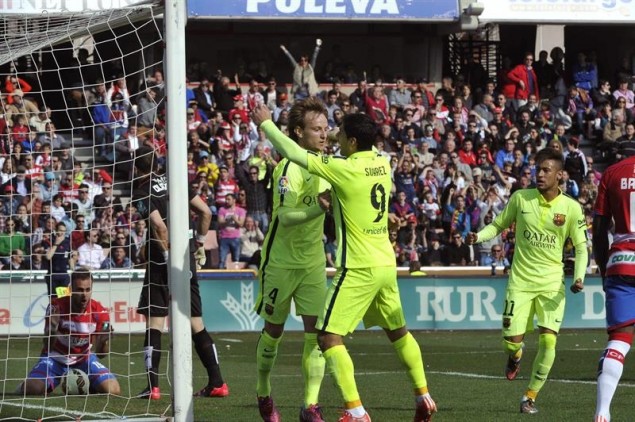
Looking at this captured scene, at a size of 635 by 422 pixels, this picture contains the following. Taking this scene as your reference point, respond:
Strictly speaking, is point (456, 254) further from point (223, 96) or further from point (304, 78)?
point (223, 96)

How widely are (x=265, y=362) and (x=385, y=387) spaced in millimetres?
3244

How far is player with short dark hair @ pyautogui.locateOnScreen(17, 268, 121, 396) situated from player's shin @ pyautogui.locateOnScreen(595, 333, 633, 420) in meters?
5.22

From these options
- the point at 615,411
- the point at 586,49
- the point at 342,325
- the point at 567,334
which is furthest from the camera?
the point at 586,49

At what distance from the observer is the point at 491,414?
10828 mm

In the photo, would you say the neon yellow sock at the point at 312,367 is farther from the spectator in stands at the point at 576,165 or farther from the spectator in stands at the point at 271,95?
the spectator in stands at the point at 576,165

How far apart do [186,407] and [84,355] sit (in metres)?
3.64

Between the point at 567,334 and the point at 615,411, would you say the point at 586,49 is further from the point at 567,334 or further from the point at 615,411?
the point at 615,411

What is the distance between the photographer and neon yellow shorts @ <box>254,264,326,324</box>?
10188 millimetres

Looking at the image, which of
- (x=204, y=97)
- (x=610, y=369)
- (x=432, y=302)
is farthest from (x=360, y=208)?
(x=204, y=97)

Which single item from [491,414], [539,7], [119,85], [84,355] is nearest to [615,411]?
[491,414]

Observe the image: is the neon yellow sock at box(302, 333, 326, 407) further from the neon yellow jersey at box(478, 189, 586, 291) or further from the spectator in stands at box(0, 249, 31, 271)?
the spectator in stands at box(0, 249, 31, 271)

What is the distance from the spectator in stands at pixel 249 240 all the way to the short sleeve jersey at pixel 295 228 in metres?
14.1

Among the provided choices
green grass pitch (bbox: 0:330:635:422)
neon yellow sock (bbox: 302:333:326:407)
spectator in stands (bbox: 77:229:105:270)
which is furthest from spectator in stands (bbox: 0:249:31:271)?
neon yellow sock (bbox: 302:333:326:407)

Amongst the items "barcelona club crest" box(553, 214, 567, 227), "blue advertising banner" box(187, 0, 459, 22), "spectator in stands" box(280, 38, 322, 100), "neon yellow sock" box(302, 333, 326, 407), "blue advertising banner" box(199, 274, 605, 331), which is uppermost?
"blue advertising banner" box(187, 0, 459, 22)
